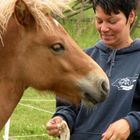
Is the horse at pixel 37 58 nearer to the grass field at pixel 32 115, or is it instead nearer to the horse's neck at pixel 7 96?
the horse's neck at pixel 7 96

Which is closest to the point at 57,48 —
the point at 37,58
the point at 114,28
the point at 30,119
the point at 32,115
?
the point at 37,58

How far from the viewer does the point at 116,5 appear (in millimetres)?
2393

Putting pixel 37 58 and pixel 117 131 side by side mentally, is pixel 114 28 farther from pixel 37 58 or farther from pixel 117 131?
pixel 117 131

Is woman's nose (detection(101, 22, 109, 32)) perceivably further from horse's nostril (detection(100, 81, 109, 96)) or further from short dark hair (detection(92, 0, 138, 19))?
horse's nostril (detection(100, 81, 109, 96))

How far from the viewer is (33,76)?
7.71ft

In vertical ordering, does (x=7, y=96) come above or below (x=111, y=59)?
below

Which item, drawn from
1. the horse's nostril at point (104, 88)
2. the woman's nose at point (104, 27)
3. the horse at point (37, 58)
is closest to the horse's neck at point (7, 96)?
the horse at point (37, 58)

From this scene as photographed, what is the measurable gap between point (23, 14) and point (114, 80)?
0.58m

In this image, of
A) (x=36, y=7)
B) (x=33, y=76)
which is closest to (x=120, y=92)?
(x=33, y=76)

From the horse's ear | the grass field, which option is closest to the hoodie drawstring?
the horse's ear

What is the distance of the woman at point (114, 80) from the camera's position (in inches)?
92.3

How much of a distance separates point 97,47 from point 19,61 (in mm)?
474

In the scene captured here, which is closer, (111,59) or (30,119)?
(111,59)

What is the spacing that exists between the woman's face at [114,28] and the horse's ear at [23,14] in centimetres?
37
